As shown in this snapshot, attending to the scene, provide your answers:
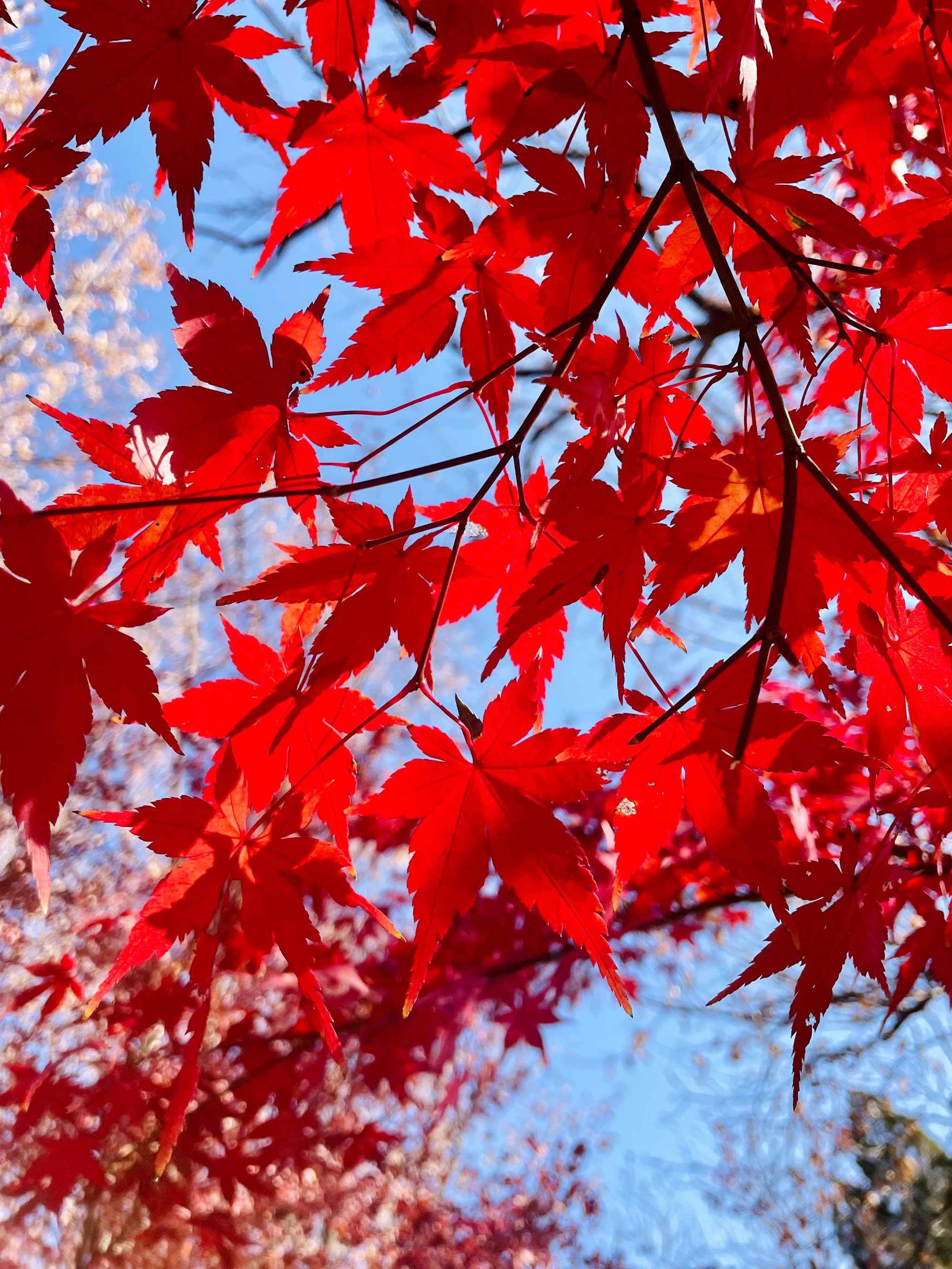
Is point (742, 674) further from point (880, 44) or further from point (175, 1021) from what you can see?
point (175, 1021)

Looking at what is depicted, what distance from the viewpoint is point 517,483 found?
0.88m

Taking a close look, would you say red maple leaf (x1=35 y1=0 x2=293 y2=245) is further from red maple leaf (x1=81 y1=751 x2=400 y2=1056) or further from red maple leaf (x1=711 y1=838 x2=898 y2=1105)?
red maple leaf (x1=711 y1=838 x2=898 y2=1105)

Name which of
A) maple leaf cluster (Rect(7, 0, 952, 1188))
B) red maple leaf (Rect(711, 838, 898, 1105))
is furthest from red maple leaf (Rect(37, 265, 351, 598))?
red maple leaf (Rect(711, 838, 898, 1105))

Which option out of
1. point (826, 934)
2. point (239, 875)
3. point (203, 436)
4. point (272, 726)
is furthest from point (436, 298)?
Answer: point (826, 934)

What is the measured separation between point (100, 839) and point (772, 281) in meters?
4.21

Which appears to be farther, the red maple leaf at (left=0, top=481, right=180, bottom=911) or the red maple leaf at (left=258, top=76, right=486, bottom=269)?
the red maple leaf at (left=258, top=76, right=486, bottom=269)

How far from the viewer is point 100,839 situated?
4.14 meters

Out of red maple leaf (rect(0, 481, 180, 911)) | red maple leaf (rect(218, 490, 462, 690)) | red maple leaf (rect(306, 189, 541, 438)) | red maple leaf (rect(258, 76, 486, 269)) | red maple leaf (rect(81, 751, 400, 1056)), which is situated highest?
red maple leaf (rect(258, 76, 486, 269))

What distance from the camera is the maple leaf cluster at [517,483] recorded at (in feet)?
2.45

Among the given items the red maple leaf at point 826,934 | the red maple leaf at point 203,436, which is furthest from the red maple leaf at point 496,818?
the red maple leaf at point 203,436

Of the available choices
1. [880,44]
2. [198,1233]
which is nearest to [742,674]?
[880,44]

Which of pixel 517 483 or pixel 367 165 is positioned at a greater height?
pixel 367 165

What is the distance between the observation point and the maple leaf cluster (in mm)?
747

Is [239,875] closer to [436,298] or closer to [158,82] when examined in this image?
[436,298]
